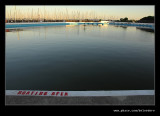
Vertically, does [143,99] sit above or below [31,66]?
below

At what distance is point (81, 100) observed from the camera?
6867 millimetres

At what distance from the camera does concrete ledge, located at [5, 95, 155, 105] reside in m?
6.66

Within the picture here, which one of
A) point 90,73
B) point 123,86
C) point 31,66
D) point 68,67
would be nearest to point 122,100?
point 123,86

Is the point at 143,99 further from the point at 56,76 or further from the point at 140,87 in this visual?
the point at 56,76

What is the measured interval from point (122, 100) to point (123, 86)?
7.26 feet

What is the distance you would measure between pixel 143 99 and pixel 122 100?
1093 millimetres

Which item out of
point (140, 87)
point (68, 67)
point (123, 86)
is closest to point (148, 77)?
point (140, 87)

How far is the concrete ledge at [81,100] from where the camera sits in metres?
6.66

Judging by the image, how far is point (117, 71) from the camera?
11484 mm
